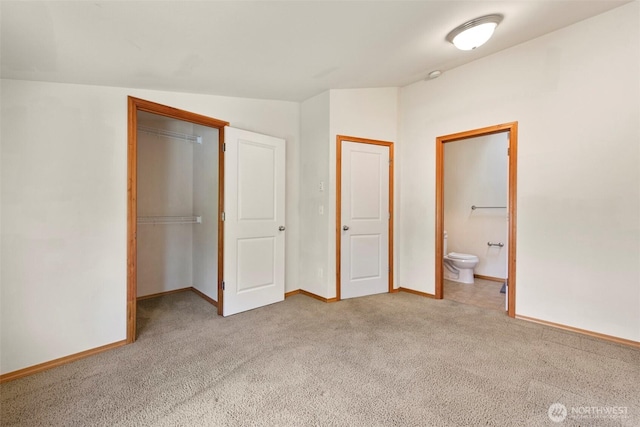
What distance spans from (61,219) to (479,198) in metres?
5.06

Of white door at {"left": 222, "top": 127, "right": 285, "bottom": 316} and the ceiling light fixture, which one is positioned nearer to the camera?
the ceiling light fixture

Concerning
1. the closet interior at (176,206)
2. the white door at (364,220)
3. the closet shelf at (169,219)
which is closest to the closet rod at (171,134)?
the closet interior at (176,206)

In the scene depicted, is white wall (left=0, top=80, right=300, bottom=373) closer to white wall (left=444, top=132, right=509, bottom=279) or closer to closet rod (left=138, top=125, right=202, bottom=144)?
closet rod (left=138, top=125, right=202, bottom=144)

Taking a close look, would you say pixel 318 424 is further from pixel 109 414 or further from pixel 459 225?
pixel 459 225

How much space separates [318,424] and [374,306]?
1836 mm

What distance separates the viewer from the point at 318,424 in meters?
1.39

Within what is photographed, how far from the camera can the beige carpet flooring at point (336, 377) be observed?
1459 mm

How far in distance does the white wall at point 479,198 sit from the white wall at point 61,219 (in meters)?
4.33

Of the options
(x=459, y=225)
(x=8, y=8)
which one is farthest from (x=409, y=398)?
(x=459, y=225)

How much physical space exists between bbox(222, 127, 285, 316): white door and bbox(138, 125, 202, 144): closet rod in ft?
3.44

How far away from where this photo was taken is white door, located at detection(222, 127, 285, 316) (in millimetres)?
2887

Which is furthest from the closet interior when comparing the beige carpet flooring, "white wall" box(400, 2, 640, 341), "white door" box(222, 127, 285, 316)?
"white wall" box(400, 2, 640, 341)

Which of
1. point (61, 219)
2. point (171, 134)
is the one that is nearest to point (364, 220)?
point (171, 134)

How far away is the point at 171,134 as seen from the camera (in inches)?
A: 140
